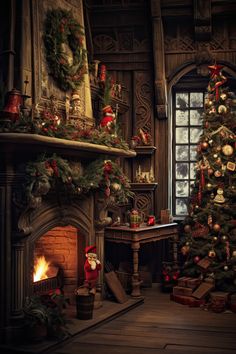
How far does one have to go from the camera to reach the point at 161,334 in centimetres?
632

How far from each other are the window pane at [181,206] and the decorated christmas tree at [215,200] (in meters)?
1.10

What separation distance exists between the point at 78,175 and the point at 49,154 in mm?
565

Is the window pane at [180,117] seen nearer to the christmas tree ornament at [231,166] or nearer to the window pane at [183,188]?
the window pane at [183,188]

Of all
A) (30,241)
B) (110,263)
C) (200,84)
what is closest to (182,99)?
(200,84)

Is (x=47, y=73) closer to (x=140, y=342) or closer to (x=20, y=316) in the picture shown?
(x=20, y=316)

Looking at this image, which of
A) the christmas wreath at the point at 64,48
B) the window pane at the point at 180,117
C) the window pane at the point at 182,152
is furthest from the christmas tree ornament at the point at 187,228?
the christmas wreath at the point at 64,48

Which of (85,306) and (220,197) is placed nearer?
(85,306)

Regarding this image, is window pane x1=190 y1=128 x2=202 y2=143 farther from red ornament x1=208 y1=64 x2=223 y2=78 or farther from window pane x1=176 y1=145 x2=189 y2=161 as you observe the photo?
red ornament x1=208 y1=64 x2=223 y2=78

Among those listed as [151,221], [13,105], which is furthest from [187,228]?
[13,105]

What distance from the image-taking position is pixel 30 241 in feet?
20.2

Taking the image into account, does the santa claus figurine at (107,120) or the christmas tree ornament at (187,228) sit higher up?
the santa claus figurine at (107,120)

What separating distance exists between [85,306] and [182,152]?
3987 mm

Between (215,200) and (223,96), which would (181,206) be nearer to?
(215,200)

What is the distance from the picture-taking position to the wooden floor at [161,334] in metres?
5.76
